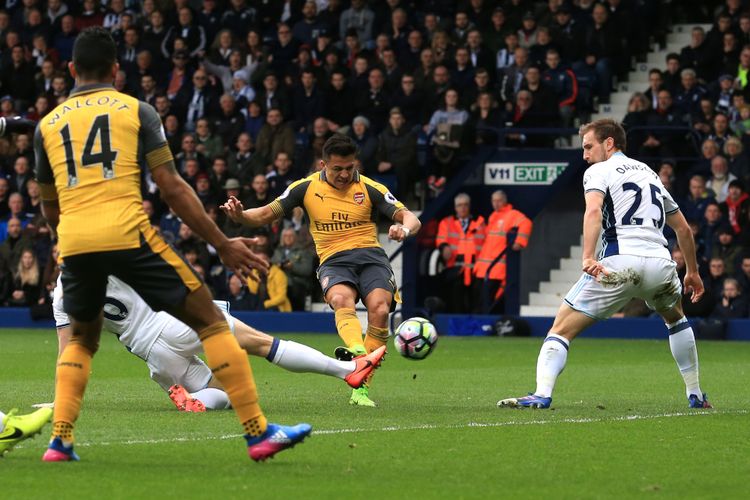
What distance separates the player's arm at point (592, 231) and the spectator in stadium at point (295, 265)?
12909 mm

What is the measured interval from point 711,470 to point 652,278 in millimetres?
3097

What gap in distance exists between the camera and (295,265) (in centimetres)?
2334

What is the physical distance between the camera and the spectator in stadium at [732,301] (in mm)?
21016

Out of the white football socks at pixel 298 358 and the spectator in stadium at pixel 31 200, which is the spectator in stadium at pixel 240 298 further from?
the white football socks at pixel 298 358

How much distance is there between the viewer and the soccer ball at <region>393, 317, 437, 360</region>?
11.9 m

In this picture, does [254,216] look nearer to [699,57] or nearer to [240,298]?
[240,298]

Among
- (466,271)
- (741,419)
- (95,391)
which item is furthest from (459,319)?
(741,419)

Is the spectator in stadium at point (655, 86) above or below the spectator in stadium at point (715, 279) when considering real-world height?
above

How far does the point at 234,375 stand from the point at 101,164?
1.21 metres

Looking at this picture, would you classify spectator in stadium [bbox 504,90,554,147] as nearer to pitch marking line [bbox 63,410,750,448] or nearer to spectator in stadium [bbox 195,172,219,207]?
spectator in stadium [bbox 195,172,219,207]

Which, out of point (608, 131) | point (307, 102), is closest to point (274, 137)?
point (307, 102)

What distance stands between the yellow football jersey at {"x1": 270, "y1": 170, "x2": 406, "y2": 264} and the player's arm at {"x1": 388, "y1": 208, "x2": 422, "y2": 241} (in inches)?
8.9

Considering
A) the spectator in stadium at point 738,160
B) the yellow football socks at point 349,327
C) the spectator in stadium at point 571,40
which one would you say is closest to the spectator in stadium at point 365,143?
the spectator in stadium at point 571,40

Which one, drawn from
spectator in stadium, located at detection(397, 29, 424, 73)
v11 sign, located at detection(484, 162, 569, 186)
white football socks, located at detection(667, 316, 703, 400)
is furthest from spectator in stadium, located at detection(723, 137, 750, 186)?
white football socks, located at detection(667, 316, 703, 400)
